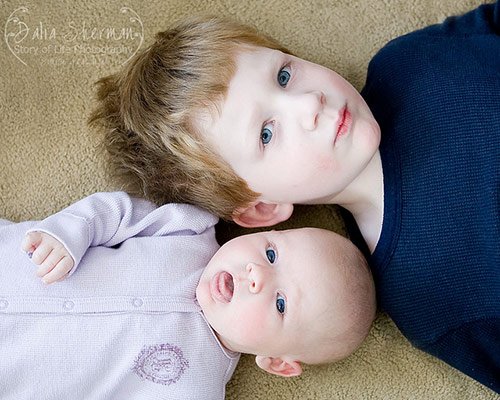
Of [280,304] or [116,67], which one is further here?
[116,67]

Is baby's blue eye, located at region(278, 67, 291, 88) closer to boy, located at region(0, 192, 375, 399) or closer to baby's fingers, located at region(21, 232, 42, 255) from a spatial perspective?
boy, located at region(0, 192, 375, 399)

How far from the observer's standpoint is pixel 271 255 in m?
1.23

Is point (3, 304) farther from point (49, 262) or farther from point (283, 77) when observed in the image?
point (283, 77)

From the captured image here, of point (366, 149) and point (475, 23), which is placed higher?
point (475, 23)

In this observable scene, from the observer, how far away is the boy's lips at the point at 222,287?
121 centimetres

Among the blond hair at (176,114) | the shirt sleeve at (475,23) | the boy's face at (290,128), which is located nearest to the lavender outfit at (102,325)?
the blond hair at (176,114)

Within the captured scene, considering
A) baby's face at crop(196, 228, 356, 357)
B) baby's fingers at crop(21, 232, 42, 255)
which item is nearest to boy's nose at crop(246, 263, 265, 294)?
baby's face at crop(196, 228, 356, 357)

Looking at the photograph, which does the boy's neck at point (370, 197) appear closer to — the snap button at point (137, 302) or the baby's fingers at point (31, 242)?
the snap button at point (137, 302)

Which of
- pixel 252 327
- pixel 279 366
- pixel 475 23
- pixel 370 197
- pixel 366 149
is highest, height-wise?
pixel 475 23

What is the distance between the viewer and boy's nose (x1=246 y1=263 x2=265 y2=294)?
3.84 ft

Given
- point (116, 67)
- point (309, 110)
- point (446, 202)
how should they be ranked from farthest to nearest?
point (116, 67) → point (446, 202) → point (309, 110)

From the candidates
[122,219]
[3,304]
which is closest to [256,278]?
[122,219]

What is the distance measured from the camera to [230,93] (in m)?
1.19

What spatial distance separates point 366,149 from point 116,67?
55 cm
